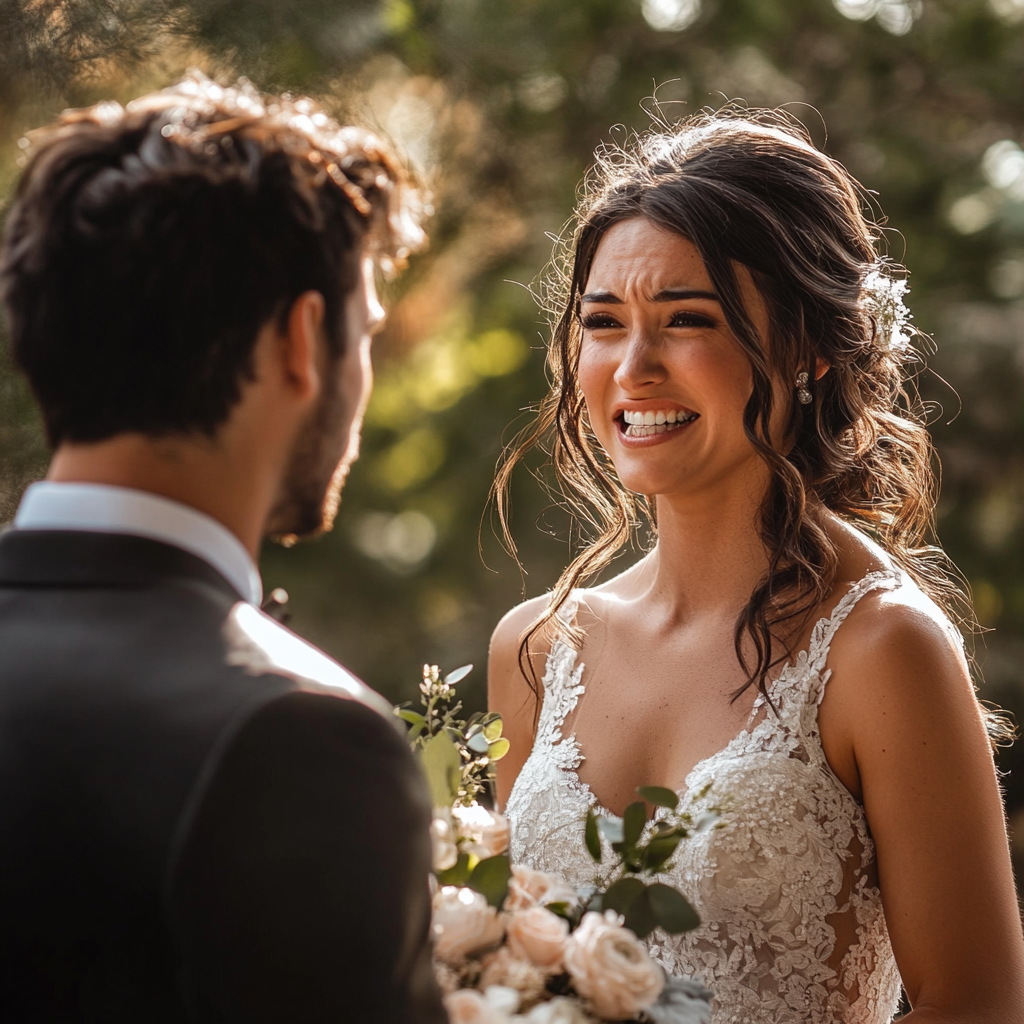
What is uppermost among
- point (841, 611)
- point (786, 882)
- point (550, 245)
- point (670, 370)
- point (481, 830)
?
point (550, 245)

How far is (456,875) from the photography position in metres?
1.51

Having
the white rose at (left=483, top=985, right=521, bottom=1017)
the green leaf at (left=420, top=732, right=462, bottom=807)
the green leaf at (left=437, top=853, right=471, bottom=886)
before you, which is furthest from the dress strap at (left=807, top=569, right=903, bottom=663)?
the white rose at (left=483, top=985, right=521, bottom=1017)

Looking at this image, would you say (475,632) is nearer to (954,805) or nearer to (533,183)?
(533,183)

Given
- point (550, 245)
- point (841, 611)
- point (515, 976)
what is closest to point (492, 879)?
point (515, 976)

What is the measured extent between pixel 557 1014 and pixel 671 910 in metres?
0.22

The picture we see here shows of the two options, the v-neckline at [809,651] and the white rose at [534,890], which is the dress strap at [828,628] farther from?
the white rose at [534,890]

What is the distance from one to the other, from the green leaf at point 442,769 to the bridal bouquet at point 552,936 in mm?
44

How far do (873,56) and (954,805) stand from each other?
415 cm

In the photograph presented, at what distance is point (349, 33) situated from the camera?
3.06 metres

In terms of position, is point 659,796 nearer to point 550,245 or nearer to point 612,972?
point 612,972

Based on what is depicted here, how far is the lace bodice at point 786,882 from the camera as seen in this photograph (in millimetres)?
2045

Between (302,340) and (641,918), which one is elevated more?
(302,340)

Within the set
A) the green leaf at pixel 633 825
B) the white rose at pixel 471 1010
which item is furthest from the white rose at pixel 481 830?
the white rose at pixel 471 1010

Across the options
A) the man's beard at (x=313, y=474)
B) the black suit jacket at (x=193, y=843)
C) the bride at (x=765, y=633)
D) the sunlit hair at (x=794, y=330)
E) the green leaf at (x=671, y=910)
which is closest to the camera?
the black suit jacket at (x=193, y=843)
